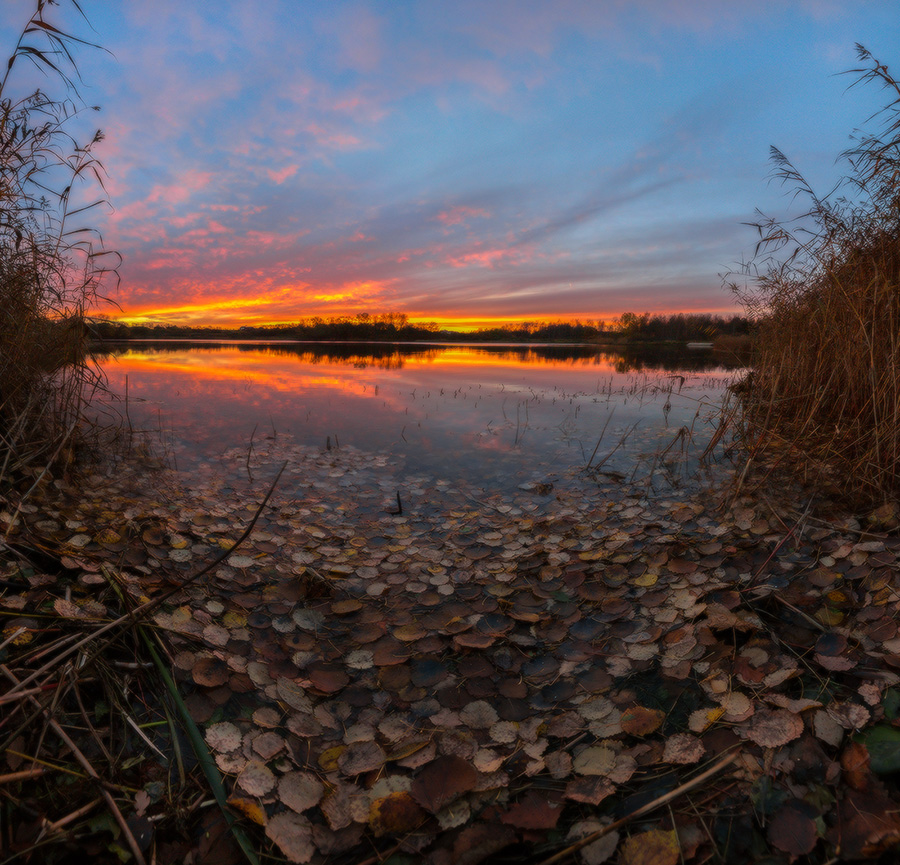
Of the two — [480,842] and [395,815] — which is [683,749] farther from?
A: [395,815]

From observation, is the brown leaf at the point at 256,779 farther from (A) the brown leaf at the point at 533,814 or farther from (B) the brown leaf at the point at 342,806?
(A) the brown leaf at the point at 533,814

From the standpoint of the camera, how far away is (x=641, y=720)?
1599 millimetres

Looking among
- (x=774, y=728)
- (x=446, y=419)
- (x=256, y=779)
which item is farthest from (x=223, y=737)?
(x=446, y=419)

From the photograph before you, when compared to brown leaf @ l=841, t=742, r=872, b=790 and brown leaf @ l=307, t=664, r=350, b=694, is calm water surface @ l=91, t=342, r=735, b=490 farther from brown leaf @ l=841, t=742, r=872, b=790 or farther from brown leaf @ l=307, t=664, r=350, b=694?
brown leaf @ l=841, t=742, r=872, b=790

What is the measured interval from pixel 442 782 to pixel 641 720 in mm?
751

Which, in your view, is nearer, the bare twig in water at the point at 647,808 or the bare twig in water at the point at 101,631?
the bare twig in water at the point at 647,808

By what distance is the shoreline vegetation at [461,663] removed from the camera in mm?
1247

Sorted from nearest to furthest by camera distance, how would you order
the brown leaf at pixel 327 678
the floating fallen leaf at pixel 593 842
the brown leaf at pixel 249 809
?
the floating fallen leaf at pixel 593 842, the brown leaf at pixel 249 809, the brown leaf at pixel 327 678

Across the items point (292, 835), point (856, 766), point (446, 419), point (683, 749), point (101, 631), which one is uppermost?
point (446, 419)

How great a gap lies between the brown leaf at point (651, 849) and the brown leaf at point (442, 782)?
17.5 inches

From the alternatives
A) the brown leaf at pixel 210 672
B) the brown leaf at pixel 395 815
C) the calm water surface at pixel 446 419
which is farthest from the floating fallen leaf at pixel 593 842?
the calm water surface at pixel 446 419

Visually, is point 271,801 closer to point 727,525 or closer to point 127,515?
point 127,515

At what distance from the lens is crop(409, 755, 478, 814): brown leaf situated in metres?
1.33

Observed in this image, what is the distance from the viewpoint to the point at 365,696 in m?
1.85
